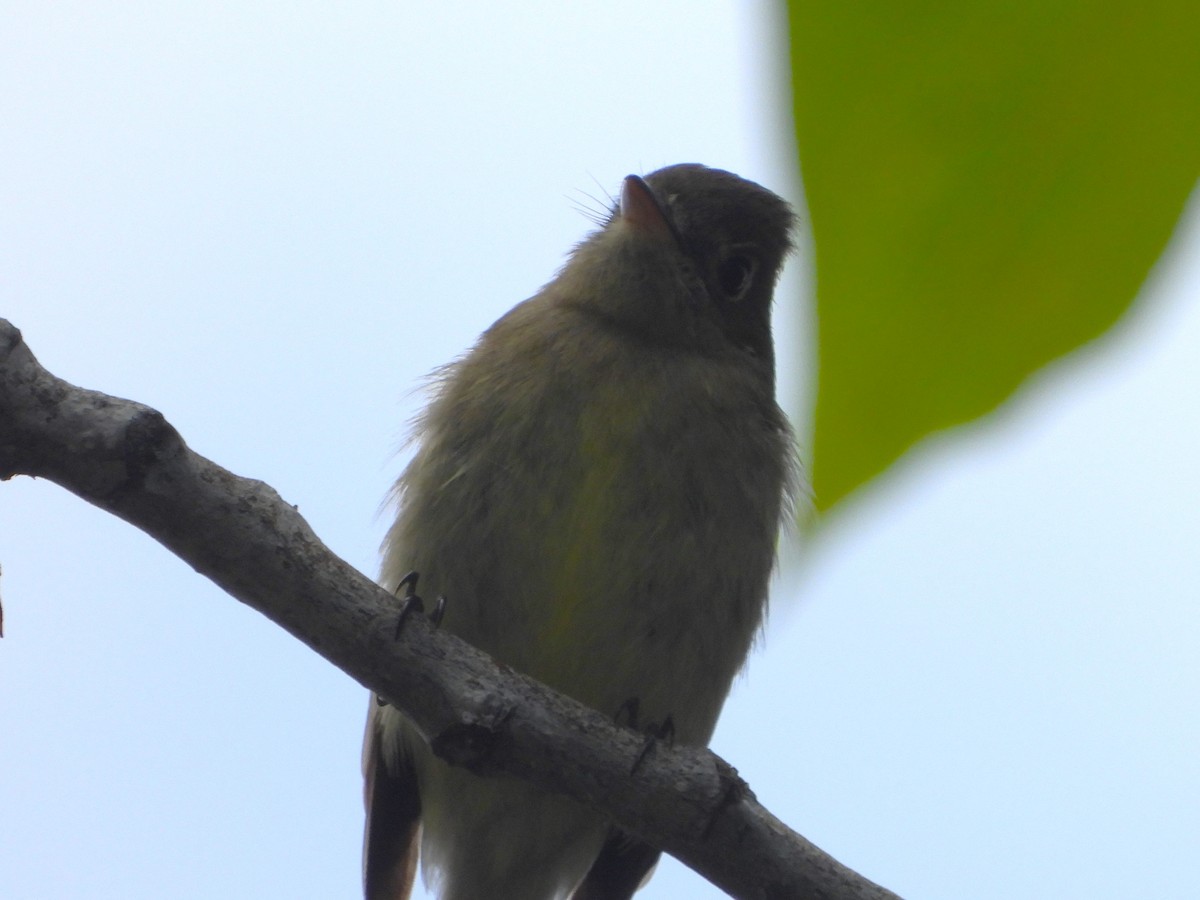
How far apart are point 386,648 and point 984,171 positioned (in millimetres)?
2428

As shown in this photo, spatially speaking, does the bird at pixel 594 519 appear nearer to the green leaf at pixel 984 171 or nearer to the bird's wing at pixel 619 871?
the bird's wing at pixel 619 871

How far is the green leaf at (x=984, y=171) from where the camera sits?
0.77 metres

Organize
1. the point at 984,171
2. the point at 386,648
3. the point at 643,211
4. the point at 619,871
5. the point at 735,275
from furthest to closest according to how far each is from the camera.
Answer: the point at 735,275 → the point at 643,211 → the point at 619,871 → the point at 386,648 → the point at 984,171

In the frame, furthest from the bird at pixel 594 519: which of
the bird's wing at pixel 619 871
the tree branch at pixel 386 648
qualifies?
the tree branch at pixel 386 648

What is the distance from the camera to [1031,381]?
29.8 inches

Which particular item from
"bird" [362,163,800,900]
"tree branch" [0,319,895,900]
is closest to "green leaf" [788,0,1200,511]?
"tree branch" [0,319,895,900]

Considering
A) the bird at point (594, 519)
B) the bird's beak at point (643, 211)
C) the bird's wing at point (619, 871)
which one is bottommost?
the bird's wing at point (619, 871)

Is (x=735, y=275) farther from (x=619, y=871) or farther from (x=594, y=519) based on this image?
(x=619, y=871)

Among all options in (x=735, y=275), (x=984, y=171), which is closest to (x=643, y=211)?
(x=735, y=275)

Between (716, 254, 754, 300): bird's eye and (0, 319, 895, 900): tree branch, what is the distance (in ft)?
7.64

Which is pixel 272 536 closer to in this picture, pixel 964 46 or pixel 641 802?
pixel 641 802

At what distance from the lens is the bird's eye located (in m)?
5.27

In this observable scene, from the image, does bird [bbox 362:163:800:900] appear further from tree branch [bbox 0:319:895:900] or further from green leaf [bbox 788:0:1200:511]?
green leaf [bbox 788:0:1200:511]

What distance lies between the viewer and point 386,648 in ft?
9.99
